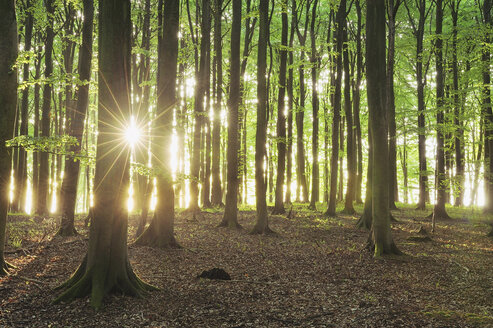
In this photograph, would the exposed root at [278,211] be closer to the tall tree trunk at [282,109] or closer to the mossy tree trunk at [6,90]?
the tall tree trunk at [282,109]

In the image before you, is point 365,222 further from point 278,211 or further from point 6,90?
point 6,90

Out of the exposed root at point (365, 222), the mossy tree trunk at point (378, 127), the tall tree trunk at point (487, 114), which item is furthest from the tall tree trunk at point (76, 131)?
the tall tree trunk at point (487, 114)

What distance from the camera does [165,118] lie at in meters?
9.70

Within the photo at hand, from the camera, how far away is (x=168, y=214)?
32.8ft

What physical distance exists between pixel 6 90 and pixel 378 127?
30.6 ft

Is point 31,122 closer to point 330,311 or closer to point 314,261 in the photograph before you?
point 314,261

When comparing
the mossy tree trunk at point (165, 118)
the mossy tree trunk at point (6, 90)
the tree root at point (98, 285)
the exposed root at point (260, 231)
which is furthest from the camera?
the exposed root at point (260, 231)

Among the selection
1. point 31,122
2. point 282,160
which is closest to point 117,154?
point 282,160

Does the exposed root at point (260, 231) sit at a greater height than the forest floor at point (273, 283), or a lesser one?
greater

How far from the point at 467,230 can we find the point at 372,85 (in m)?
9.08

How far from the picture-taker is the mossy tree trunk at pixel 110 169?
5.78m

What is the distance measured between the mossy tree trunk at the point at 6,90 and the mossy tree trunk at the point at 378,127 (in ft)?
30.0

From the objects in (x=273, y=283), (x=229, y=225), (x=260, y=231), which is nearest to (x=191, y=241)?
(x=229, y=225)

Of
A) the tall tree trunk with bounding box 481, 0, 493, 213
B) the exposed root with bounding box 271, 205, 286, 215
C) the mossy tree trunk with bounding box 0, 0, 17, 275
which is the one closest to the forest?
the mossy tree trunk with bounding box 0, 0, 17, 275
